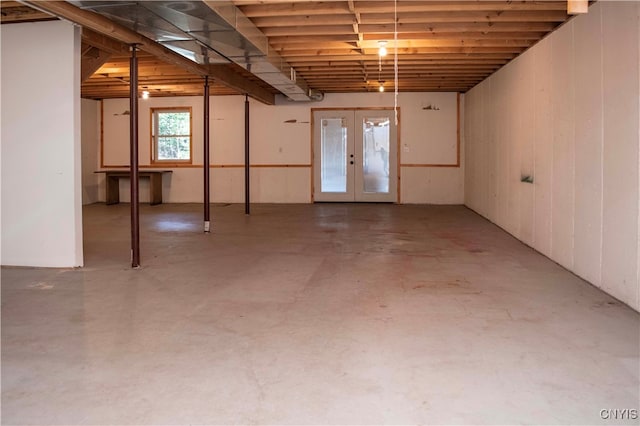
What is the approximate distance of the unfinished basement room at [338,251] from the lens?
88.4 inches

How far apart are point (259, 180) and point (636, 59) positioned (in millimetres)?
8695

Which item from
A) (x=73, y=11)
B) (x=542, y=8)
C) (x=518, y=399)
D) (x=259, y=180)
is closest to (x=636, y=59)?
(x=542, y=8)

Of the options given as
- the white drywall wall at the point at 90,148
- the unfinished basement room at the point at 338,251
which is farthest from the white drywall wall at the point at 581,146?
the white drywall wall at the point at 90,148

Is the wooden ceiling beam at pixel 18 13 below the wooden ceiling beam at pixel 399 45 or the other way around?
below

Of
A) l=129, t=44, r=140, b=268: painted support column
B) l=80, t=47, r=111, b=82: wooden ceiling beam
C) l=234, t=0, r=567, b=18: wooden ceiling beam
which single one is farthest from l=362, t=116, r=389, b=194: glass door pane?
l=129, t=44, r=140, b=268: painted support column

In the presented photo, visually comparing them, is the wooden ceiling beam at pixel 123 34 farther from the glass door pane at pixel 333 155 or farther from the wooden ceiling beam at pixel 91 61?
the glass door pane at pixel 333 155

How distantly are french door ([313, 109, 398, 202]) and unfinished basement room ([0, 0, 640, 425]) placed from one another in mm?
1564

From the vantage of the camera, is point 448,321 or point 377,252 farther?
point 377,252

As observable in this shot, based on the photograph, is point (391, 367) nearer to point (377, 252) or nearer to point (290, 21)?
point (377, 252)

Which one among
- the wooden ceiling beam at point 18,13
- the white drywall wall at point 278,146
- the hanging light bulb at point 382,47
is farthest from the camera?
the white drywall wall at point 278,146

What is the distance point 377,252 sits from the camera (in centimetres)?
555

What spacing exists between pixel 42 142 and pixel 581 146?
4845 millimetres

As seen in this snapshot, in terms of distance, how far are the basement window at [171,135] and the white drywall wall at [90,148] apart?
1.33 m

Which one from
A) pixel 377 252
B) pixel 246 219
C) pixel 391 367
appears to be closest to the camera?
pixel 391 367
